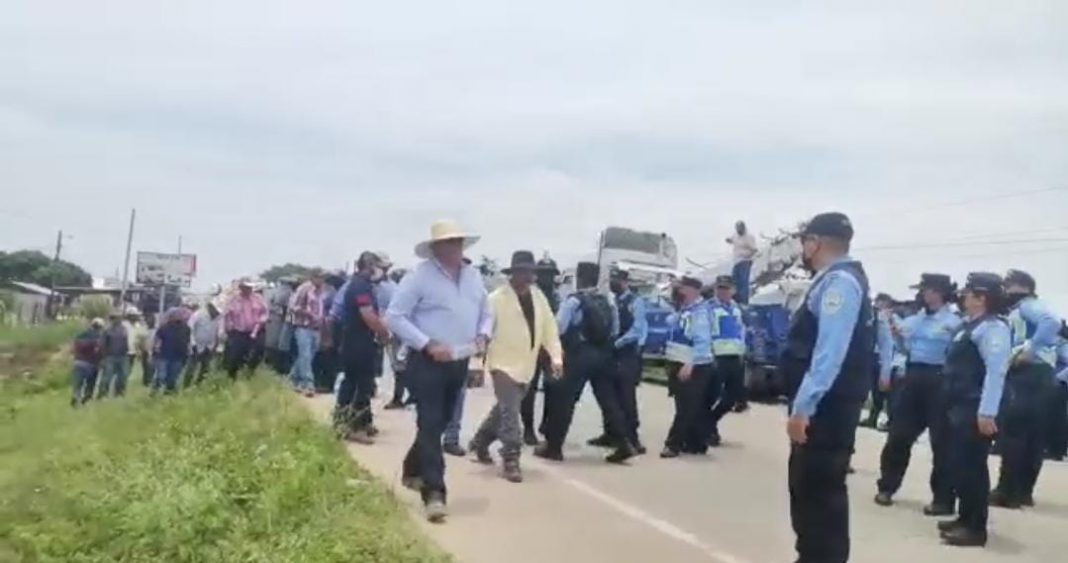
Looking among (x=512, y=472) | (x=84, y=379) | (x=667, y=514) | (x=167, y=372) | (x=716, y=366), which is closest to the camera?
(x=667, y=514)

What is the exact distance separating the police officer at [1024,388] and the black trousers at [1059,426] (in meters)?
2.94

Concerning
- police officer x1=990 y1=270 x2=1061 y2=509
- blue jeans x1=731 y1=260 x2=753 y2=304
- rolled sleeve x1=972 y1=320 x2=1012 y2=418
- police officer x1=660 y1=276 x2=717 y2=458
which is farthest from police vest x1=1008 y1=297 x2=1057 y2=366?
blue jeans x1=731 y1=260 x2=753 y2=304

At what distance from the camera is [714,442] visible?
1346 centimetres

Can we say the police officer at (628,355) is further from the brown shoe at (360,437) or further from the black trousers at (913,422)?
the black trousers at (913,422)

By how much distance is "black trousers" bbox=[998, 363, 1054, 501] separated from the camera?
10.2m

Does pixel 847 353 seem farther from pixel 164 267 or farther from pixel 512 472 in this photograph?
pixel 164 267

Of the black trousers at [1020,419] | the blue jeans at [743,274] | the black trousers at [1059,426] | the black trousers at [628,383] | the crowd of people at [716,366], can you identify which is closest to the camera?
the crowd of people at [716,366]

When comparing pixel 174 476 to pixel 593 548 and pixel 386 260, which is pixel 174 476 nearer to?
pixel 593 548

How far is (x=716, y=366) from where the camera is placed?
12.6m

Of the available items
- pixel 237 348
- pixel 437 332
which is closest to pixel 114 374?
pixel 237 348

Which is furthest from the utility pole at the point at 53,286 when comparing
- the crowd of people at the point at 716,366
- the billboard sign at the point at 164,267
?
the crowd of people at the point at 716,366

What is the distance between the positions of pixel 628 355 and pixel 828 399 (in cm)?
635

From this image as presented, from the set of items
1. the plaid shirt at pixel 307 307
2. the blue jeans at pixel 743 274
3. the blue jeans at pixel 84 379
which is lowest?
the blue jeans at pixel 84 379

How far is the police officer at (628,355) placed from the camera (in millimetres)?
12047
